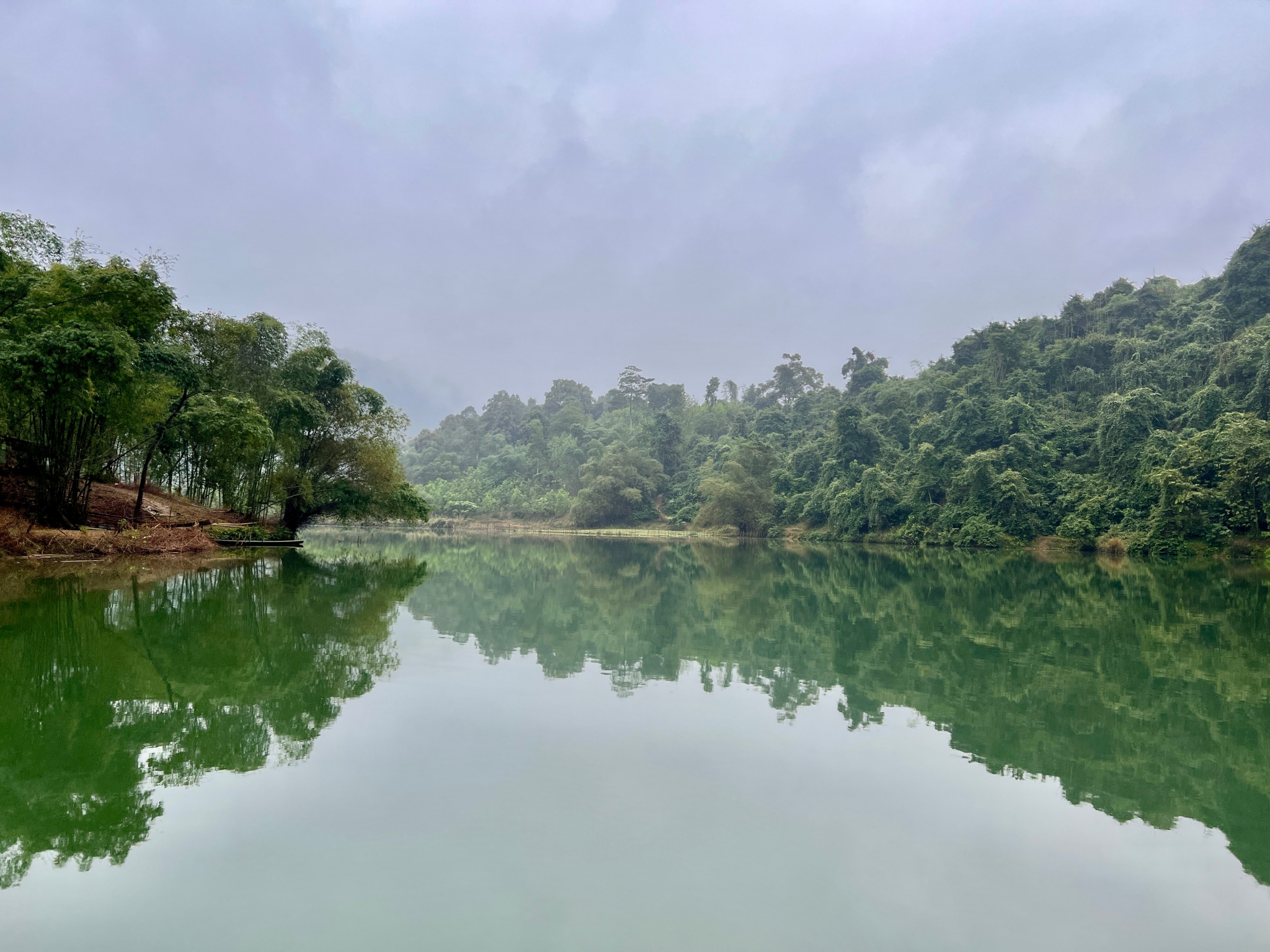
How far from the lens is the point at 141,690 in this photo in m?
5.16

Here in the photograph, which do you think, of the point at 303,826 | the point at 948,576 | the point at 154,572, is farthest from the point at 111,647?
the point at 948,576

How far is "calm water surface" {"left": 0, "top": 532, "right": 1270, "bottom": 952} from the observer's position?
2.57 metres

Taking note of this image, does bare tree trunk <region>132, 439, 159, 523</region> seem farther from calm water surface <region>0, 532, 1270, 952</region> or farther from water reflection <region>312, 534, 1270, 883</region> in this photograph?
calm water surface <region>0, 532, 1270, 952</region>

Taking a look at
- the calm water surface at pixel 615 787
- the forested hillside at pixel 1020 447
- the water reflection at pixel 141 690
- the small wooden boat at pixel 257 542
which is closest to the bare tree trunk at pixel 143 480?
the small wooden boat at pixel 257 542

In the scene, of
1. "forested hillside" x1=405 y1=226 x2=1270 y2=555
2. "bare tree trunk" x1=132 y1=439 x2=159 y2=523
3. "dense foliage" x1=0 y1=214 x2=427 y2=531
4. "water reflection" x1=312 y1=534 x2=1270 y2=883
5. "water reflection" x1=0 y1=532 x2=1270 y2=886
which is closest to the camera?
"water reflection" x1=0 y1=532 x2=1270 y2=886

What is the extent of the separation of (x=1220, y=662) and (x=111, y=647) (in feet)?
35.5

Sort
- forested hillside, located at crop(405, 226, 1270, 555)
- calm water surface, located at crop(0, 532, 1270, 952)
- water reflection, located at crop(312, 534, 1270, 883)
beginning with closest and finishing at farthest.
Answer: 1. calm water surface, located at crop(0, 532, 1270, 952)
2. water reflection, located at crop(312, 534, 1270, 883)
3. forested hillside, located at crop(405, 226, 1270, 555)

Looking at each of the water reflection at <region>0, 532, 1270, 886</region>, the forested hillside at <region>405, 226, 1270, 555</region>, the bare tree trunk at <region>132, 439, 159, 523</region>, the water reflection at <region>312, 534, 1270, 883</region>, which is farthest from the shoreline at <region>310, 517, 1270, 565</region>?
the water reflection at <region>0, 532, 1270, 886</region>

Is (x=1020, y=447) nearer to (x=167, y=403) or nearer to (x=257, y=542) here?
(x=257, y=542)

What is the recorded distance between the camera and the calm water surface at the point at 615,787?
2572mm

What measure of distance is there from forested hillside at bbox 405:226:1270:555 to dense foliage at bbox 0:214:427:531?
2574 centimetres

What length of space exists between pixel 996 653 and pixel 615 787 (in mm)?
5615

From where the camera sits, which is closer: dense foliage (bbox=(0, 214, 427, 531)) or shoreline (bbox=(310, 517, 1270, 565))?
dense foliage (bbox=(0, 214, 427, 531))

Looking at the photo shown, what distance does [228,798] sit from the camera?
3455 millimetres
